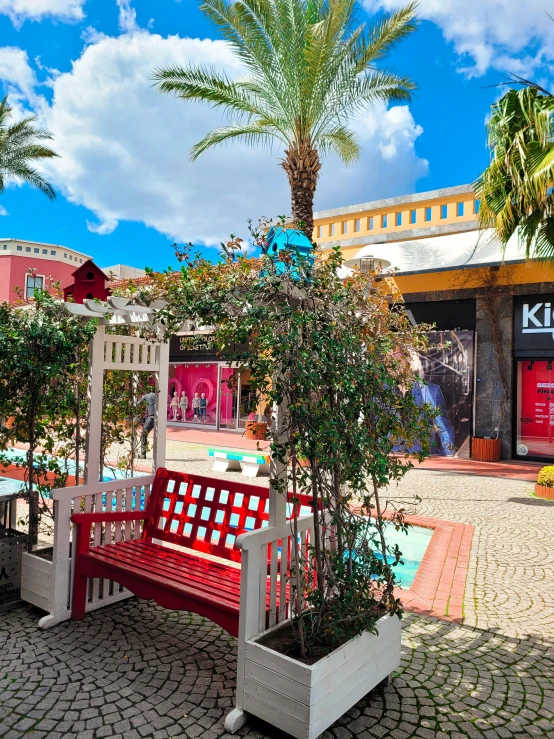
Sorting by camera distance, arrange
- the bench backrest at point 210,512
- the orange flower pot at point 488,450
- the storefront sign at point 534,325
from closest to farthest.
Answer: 1. the bench backrest at point 210,512
2. the storefront sign at point 534,325
3. the orange flower pot at point 488,450

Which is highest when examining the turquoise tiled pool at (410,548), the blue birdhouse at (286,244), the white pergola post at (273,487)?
the blue birdhouse at (286,244)

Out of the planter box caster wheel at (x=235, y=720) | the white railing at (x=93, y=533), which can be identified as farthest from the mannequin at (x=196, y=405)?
the planter box caster wheel at (x=235, y=720)

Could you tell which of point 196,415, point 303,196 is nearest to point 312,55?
point 303,196

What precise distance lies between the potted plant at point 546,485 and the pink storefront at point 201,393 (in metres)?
12.5

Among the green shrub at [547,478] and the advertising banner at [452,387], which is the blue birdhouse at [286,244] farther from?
the advertising banner at [452,387]

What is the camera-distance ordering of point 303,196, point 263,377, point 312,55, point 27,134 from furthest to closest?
1. point 27,134
2. point 303,196
3. point 312,55
4. point 263,377

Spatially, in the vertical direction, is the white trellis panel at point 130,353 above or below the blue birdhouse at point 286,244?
below

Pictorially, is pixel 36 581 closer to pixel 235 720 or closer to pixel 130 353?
pixel 130 353

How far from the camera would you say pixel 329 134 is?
37.8 feet

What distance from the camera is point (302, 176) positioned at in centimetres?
1023

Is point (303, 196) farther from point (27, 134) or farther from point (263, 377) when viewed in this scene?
point (27, 134)

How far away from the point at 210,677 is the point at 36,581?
68.1 inches

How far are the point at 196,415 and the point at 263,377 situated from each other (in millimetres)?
19792

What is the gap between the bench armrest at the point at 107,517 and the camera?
410 cm
